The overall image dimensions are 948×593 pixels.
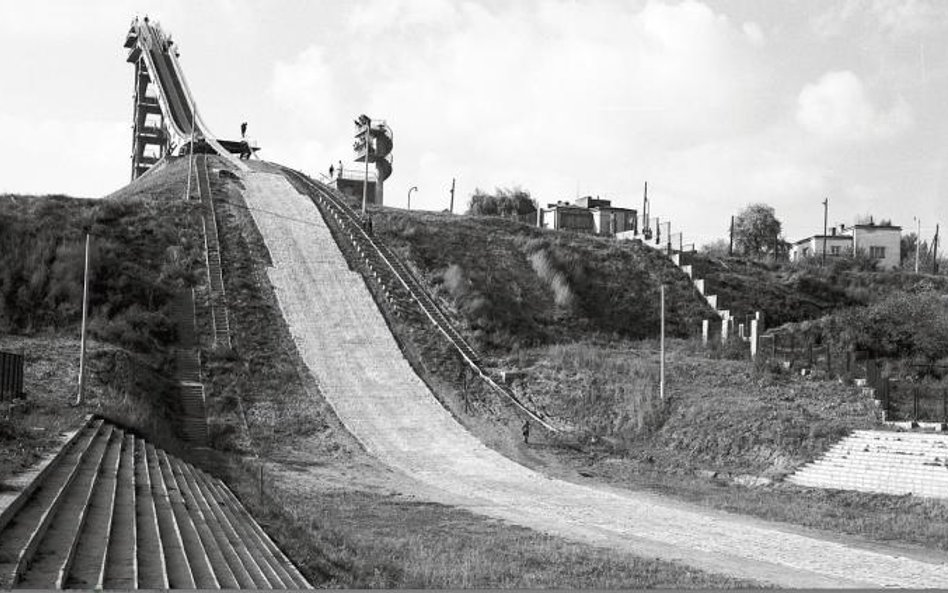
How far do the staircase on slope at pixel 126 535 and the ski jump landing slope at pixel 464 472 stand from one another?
7.39 meters

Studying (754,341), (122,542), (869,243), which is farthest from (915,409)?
(869,243)

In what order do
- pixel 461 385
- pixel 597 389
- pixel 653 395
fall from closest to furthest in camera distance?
pixel 653 395 → pixel 597 389 → pixel 461 385

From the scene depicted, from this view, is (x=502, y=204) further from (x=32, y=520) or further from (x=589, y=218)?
(x=32, y=520)

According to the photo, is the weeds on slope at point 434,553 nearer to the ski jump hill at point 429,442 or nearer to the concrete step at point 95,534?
the ski jump hill at point 429,442

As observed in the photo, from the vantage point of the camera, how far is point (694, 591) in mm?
14508

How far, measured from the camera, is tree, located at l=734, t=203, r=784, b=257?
89125mm

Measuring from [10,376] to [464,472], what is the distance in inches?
480

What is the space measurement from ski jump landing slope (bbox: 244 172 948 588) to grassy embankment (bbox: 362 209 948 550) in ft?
5.75

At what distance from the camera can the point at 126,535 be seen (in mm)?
12539

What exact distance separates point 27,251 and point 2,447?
28.0 meters

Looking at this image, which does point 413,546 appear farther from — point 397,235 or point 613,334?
point 397,235

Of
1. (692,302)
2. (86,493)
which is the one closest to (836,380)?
(692,302)

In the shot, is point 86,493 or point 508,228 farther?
point 508,228

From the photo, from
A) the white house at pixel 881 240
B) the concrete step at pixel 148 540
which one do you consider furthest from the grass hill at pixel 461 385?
the white house at pixel 881 240
